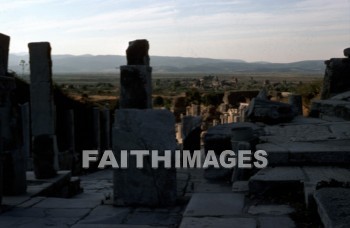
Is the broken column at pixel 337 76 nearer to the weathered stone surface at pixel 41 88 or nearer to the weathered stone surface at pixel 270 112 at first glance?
the weathered stone surface at pixel 270 112

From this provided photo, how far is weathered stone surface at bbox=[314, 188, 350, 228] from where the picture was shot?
3798 millimetres

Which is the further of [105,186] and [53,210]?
[105,186]

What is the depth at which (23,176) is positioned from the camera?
6.68 meters

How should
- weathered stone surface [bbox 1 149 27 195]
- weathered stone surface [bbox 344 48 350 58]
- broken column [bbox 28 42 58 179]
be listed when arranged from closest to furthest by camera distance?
weathered stone surface [bbox 1 149 27 195]
broken column [bbox 28 42 58 179]
weathered stone surface [bbox 344 48 350 58]

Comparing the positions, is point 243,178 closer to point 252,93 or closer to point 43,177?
point 43,177

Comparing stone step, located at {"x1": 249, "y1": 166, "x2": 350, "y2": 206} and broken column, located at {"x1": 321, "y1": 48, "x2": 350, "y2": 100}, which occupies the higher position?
broken column, located at {"x1": 321, "y1": 48, "x2": 350, "y2": 100}

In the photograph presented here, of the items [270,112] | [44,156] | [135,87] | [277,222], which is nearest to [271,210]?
[277,222]

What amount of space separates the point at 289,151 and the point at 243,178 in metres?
0.73

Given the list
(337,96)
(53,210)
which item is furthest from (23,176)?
(337,96)

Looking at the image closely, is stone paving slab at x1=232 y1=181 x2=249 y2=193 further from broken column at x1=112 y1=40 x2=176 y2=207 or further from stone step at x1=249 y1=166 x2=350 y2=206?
broken column at x1=112 y1=40 x2=176 y2=207

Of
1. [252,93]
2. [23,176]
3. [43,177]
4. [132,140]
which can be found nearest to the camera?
[132,140]

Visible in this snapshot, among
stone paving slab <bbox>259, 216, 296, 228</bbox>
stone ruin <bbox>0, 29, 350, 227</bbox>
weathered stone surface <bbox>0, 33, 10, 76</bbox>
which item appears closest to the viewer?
stone paving slab <bbox>259, 216, 296, 228</bbox>

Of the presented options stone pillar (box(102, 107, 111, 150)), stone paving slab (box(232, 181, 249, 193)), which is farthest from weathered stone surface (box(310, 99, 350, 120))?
stone pillar (box(102, 107, 111, 150))

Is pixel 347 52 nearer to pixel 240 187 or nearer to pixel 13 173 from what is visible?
pixel 240 187
